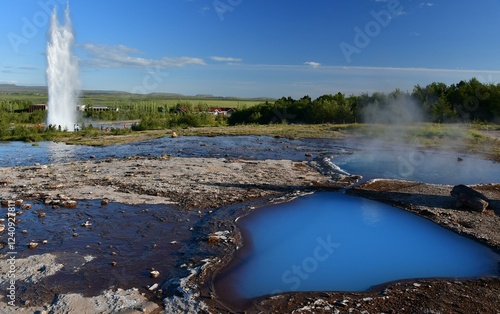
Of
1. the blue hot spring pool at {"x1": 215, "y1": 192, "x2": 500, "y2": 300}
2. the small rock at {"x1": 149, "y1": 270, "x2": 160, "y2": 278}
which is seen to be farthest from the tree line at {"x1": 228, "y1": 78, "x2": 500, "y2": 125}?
the small rock at {"x1": 149, "y1": 270, "x2": 160, "y2": 278}

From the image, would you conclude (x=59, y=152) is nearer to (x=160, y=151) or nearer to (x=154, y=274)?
(x=160, y=151)

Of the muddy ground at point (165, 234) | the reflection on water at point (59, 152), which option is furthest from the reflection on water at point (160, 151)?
the muddy ground at point (165, 234)

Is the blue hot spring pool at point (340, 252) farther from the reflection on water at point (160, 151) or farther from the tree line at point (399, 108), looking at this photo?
the tree line at point (399, 108)

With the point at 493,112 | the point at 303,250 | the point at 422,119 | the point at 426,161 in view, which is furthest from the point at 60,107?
the point at 493,112

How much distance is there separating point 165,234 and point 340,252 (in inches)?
148

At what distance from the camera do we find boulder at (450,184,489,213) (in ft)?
32.9

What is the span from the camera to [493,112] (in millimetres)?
37656

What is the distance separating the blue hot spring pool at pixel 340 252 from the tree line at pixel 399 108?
31.0 metres

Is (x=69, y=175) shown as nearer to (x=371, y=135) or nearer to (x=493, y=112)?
(x=371, y=135)

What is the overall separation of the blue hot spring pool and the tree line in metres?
31.0

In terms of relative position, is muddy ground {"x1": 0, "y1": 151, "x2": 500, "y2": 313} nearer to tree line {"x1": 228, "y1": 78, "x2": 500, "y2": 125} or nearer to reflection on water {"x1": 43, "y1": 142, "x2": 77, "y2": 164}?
reflection on water {"x1": 43, "y1": 142, "x2": 77, "y2": 164}

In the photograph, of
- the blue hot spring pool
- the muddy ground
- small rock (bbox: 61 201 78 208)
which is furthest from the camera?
small rock (bbox: 61 201 78 208)

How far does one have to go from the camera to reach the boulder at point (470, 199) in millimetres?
10039

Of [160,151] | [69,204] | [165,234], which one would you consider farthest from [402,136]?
[69,204]
